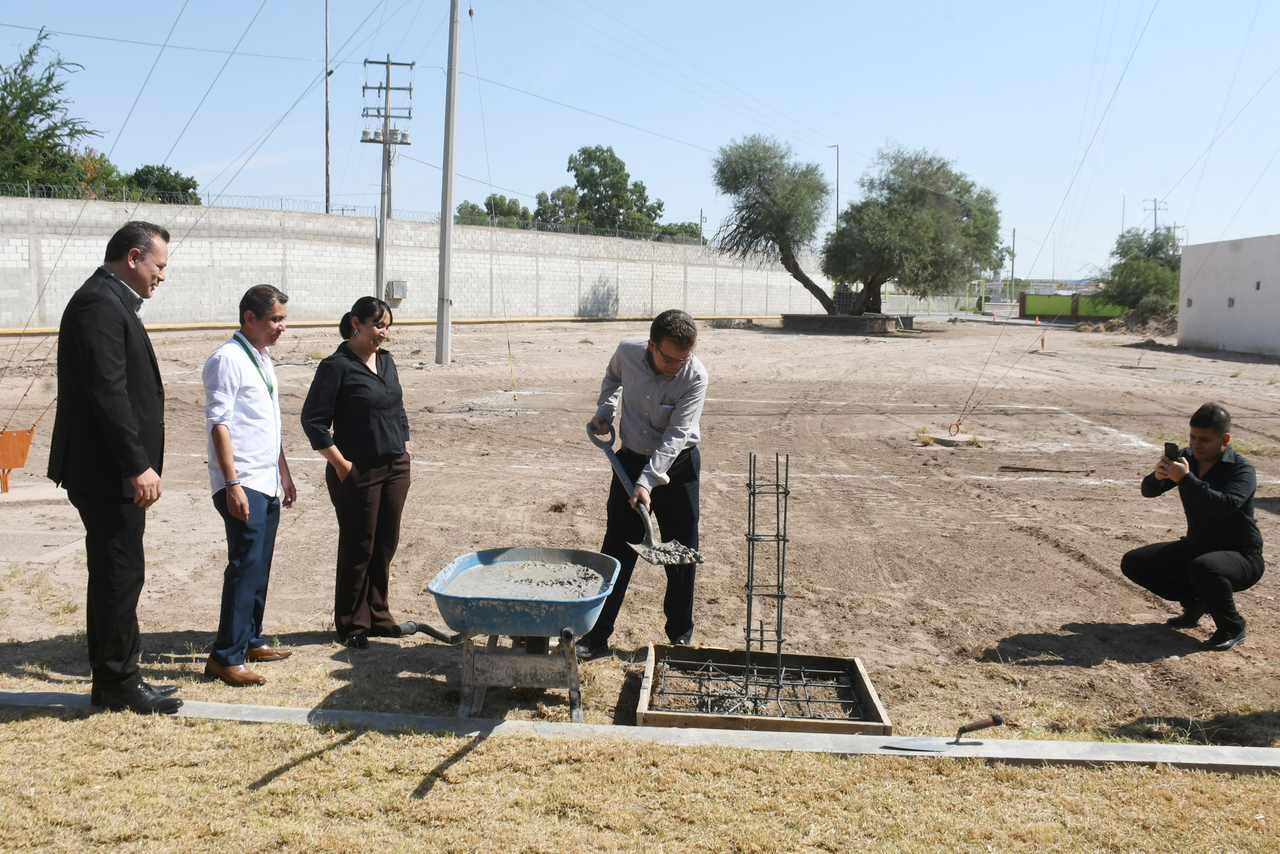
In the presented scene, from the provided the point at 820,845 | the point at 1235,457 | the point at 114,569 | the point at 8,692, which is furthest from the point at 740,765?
the point at 1235,457

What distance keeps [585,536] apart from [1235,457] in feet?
15.3

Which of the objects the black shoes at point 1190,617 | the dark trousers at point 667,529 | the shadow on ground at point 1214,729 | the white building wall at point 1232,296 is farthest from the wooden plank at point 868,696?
the white building wall at point 1232,296

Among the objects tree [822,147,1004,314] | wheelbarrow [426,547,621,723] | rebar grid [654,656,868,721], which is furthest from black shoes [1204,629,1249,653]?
tree [822,147,1004,314]

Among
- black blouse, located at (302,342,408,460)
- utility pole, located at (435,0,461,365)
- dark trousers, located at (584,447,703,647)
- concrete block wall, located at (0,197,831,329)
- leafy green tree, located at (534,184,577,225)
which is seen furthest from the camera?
leafy green tree, located at (534,184,577,225)

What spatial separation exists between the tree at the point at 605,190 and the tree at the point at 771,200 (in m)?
48.3

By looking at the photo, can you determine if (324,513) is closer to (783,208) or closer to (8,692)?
(8,692)

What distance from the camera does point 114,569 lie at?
3.77 m

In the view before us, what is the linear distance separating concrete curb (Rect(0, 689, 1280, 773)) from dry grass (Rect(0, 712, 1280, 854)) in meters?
0.06

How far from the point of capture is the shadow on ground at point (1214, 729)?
4152 mm

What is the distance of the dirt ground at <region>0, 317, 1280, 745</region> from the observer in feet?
14.9

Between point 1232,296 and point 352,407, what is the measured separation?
3286 centimetres

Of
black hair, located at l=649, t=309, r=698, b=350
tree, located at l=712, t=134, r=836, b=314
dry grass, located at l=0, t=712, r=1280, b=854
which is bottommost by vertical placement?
dry grass, located at l=0, t=712, r=1280, b=854

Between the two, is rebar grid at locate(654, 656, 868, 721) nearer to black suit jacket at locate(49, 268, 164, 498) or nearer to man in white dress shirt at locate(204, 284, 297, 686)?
man in white dress shirt at locate(204, 284, 297, 686)

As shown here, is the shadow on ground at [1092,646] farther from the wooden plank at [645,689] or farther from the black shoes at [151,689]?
the black shoes at [151,689]
